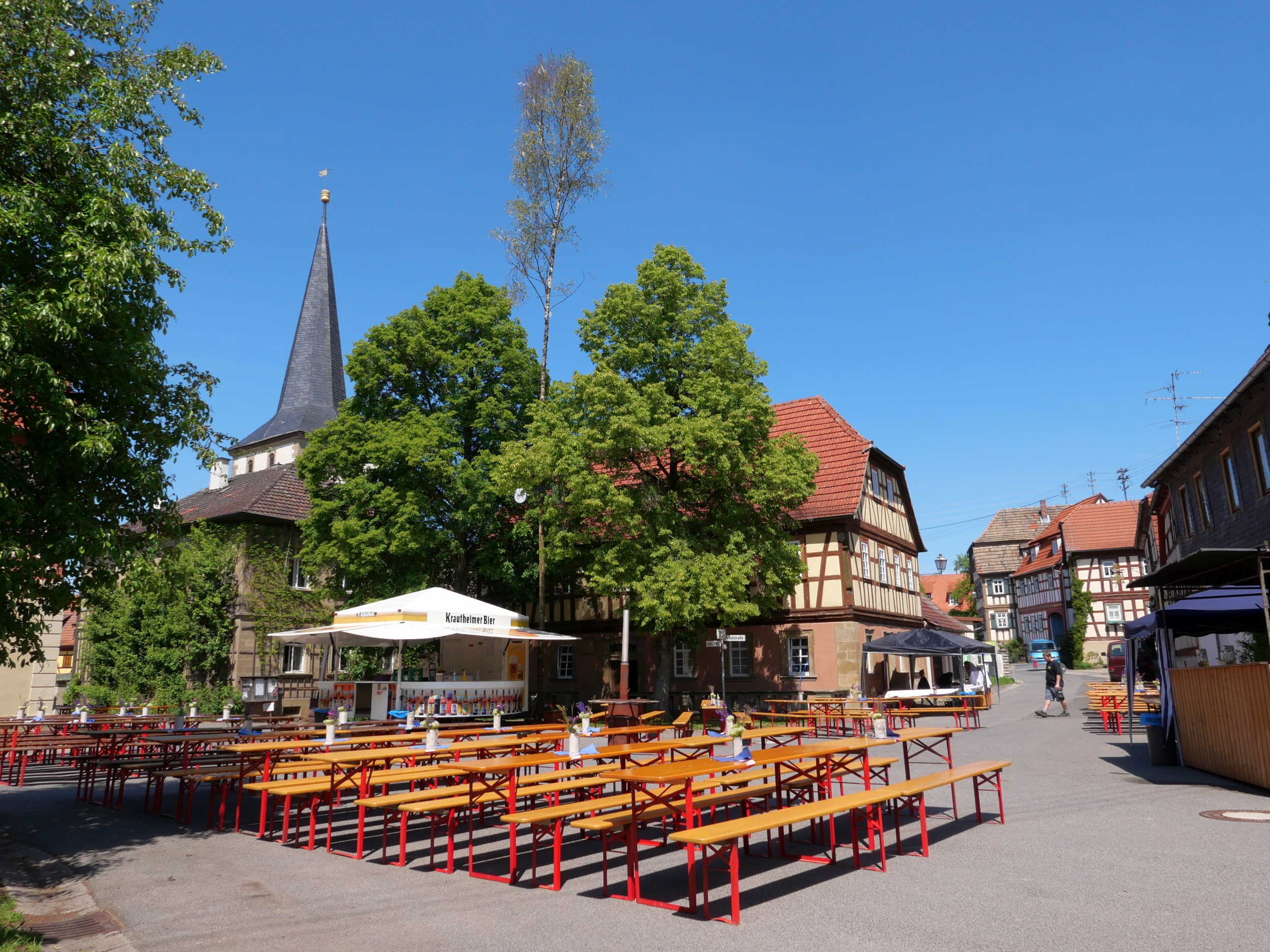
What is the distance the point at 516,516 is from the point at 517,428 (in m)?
2.80

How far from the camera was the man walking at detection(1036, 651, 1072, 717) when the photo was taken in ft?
82.0

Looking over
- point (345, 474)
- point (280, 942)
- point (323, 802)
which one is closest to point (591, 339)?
point (345, 474)

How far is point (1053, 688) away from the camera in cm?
2500

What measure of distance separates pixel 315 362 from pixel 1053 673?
129 ft

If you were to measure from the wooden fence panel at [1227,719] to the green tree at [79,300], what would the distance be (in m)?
13.2

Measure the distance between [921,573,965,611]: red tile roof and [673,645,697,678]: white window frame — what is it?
223 ft

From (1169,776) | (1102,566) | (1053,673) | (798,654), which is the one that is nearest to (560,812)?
(1169,776)

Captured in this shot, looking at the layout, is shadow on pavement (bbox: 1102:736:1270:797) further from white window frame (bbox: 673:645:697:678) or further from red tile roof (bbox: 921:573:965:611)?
red tile roof (bbox: 921:573:965:611)

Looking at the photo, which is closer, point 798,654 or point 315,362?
point 798,654

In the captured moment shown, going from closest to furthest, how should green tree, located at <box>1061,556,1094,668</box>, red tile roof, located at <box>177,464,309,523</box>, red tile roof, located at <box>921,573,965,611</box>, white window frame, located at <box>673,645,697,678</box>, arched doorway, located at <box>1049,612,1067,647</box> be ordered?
white window frame, located at <box>673,645,697,678</box>
red tile roof, located at <box>177,464,309,523</box>
green tree, located at <box>1061,556,1094,668</box>
arched doorway, located at <box>1049,612,1067,647</box>
red tile roof, located at <box>921,573,965,611</box>

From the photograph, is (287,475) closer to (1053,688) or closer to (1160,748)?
(1053,688)

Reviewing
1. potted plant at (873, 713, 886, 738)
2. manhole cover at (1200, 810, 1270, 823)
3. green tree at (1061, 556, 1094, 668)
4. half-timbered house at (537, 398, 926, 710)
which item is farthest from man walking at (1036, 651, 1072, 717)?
green tree at (1061, 556, 1094, 668)

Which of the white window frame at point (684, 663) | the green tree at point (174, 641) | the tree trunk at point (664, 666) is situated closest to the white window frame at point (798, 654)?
the white window frame at point (684, 663)

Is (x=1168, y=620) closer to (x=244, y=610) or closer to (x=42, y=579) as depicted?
(x=42, y=579)
